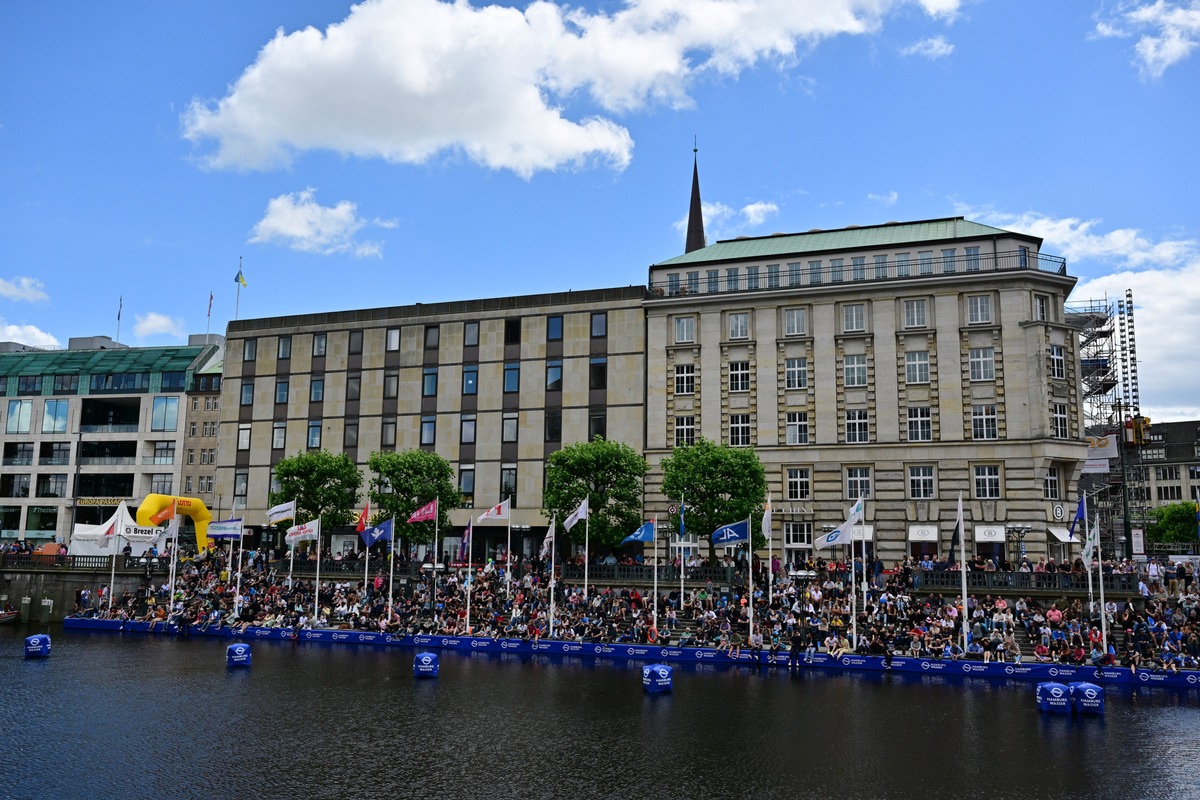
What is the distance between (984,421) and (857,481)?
29.6 ft

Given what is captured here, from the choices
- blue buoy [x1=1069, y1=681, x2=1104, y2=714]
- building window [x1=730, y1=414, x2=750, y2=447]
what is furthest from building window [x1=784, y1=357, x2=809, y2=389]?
blue buoy [x1=1069, y1=681, x2=1104, y2=714]

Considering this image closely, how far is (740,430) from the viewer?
226 ft

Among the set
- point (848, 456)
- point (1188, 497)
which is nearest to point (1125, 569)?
point (848, 456)

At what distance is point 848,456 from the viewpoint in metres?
65.8

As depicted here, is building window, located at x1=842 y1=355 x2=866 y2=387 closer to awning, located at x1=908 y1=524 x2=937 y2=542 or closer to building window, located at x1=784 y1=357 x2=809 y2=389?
building window, located at x1=784 y1=357 x2=809 y2=389

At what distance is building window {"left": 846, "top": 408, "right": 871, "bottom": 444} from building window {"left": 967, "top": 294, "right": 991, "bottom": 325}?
9351 mm

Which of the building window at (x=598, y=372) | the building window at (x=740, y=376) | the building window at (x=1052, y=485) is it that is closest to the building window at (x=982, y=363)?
the building window at (x=1052, y=485)

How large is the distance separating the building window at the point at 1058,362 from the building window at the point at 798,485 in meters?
17.2

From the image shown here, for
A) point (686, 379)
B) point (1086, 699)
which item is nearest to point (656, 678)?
point (1086, 699)

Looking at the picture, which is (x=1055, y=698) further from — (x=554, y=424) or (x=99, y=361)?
(x=99, y=361)

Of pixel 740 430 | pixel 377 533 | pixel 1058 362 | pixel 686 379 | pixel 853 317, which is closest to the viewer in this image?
pixel 377 533

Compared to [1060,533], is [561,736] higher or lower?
lower

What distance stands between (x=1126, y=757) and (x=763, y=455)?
40.9 meters

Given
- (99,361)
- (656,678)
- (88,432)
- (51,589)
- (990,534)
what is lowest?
(656,678)
